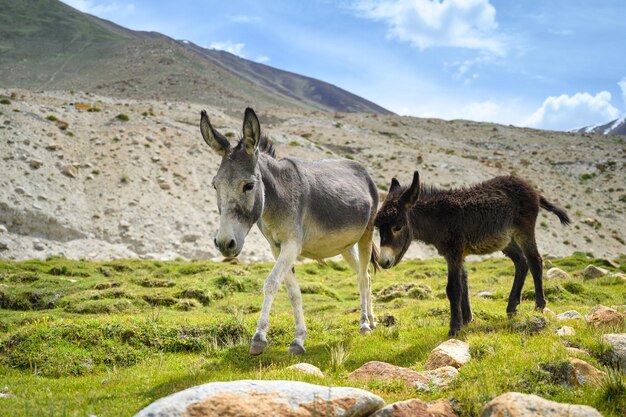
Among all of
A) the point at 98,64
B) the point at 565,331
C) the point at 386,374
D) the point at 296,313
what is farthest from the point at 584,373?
the point at 98,64

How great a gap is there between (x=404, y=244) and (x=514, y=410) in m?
5.50

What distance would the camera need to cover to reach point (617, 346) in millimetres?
7242

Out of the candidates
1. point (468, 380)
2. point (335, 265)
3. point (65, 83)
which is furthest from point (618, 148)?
point (65, 83)

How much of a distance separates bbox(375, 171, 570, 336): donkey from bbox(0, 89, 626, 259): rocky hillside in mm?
18737

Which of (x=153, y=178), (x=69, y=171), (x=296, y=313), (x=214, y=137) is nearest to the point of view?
(x=214, y=137)

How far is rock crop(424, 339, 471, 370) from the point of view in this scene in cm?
722

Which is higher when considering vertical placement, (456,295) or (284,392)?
(456,295)

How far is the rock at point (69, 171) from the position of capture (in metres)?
29.6

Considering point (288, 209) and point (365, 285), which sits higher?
point (288, 209)

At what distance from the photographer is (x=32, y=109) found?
35469mm

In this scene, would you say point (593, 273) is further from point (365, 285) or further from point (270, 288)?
point (270, 288)

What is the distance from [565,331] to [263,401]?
6037 millimetres

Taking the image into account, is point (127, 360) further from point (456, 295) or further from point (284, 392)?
point (456, 295)

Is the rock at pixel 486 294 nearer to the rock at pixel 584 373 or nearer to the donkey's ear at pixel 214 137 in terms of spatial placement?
the rock at pixel 584 373
